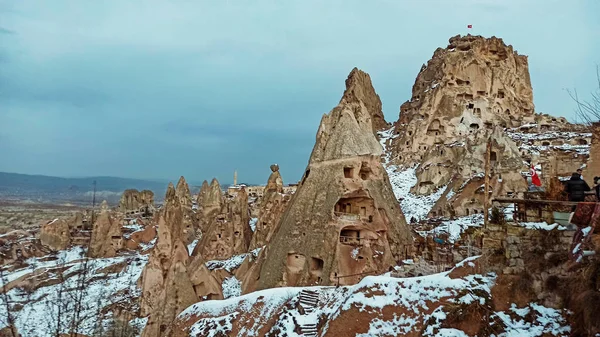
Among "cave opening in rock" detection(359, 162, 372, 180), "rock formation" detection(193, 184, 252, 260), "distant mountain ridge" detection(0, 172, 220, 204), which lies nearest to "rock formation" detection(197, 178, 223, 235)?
"distant mountain ridge" detection(0, 172, 220, 204)

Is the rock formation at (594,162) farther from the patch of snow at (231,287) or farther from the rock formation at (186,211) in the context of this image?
the rock formation at (186,211)

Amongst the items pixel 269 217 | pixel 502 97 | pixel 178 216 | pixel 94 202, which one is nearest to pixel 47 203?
pixel 94 202

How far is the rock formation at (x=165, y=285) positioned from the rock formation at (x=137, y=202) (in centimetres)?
4402

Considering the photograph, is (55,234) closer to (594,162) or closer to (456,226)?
(456,226)

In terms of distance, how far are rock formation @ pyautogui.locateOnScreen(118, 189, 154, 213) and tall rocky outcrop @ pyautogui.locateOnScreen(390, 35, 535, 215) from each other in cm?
3883

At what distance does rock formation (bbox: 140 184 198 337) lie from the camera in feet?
66.2

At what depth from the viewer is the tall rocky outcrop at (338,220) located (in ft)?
67.2

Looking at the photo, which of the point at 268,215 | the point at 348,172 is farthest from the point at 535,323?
the point at 268,215

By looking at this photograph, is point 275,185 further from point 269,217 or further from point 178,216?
point 178,216

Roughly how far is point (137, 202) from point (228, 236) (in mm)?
41290

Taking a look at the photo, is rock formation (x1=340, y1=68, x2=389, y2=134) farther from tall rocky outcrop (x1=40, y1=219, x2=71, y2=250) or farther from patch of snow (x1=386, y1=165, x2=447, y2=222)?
tall rocky outcrop (x1=40, y1=219, x2=71, y2=250)

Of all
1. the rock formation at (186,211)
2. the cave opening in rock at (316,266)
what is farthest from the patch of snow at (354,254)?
the rock formation at (186,211)

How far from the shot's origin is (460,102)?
59.3m

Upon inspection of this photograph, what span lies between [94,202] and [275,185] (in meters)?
28.8
